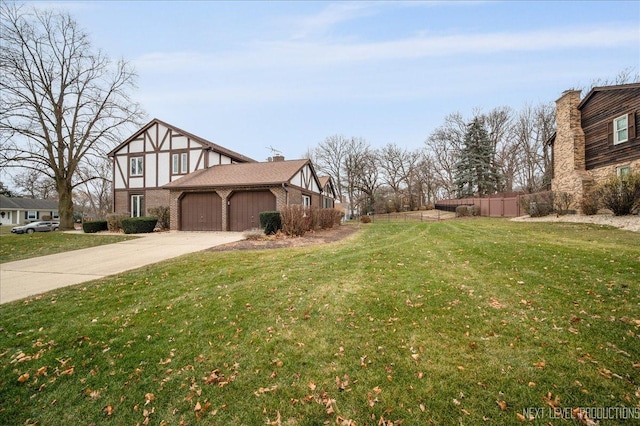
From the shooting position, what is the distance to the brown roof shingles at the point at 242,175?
16047 mm

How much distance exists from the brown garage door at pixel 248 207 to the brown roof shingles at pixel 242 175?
0.78 metres

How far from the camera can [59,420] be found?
2346 mm

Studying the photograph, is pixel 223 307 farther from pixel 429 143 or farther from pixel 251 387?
pixel 429 143

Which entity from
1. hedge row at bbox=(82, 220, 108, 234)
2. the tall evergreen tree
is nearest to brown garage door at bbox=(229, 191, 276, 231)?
hedge row at bbox=(82, 220, 108, 234)

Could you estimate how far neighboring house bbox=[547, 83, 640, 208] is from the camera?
13266 millimetres

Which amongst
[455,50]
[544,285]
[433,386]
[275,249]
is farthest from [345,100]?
[433,386]

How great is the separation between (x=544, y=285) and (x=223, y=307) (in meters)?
5.28

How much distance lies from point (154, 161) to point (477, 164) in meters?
33.5

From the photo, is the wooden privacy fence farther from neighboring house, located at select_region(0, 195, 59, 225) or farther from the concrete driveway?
neighboring house, located at select_region(0, 195, 59, 225)

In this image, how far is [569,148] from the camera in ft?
53.1

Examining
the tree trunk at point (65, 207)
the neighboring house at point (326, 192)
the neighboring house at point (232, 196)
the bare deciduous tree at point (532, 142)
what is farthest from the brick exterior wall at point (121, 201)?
the bare deciduous tree at point (532, 142)

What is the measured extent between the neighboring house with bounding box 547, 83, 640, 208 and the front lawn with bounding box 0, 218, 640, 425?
12644mm

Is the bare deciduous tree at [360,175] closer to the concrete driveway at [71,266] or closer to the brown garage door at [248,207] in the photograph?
the brown garage door at [248,207]

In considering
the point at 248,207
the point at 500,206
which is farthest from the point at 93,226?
the point at 500,206
